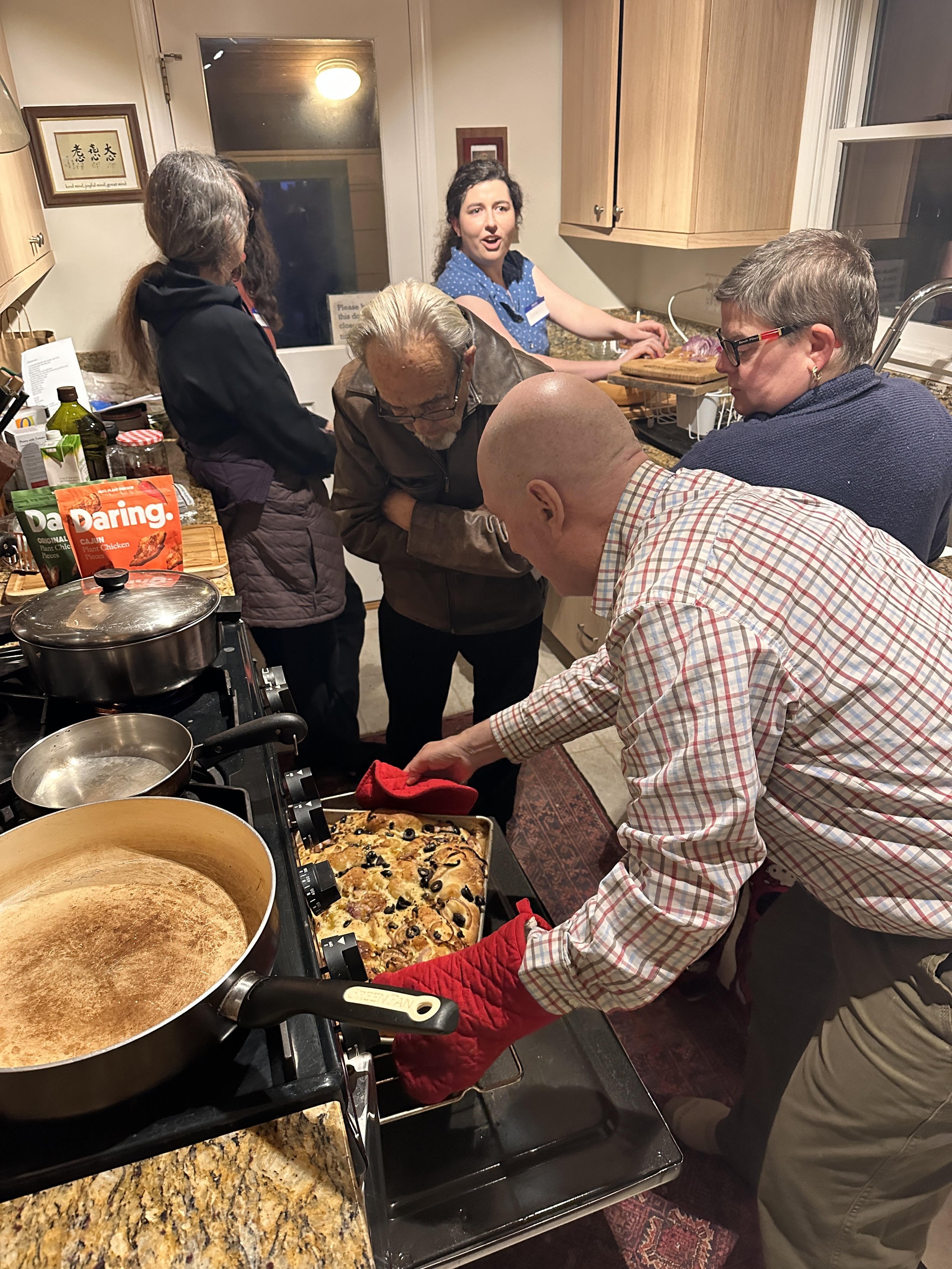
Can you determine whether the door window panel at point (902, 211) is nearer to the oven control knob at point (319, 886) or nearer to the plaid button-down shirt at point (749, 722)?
the plaid button-down shirt at point (749, 722)

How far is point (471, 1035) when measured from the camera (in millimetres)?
928

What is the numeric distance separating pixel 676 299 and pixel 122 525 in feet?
8.94

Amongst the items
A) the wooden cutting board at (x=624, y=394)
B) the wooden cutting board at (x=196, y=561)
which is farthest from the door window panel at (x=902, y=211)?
the wooden cutting board at (x=196, y=561)

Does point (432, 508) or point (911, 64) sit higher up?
point (911, 64)

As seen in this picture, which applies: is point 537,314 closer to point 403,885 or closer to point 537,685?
point 537,685

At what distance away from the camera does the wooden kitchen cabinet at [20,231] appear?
2152mm

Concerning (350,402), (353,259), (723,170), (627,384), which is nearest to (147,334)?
(353,259)

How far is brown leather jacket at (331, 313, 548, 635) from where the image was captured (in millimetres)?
1737

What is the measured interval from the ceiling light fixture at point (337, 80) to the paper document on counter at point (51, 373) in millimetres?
1421

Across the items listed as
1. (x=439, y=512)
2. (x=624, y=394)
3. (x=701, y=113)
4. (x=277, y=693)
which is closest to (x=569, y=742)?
(x=439, y=512)

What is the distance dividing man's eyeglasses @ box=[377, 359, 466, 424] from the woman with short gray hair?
47cm

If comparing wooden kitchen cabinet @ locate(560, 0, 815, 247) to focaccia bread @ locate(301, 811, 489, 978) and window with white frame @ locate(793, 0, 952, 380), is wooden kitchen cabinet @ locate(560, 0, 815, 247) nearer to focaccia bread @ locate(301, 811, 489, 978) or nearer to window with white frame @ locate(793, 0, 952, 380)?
window with white frame @ locate(793, 0, 952, 380)

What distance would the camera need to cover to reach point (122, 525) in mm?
1455

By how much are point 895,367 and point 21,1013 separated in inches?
102
